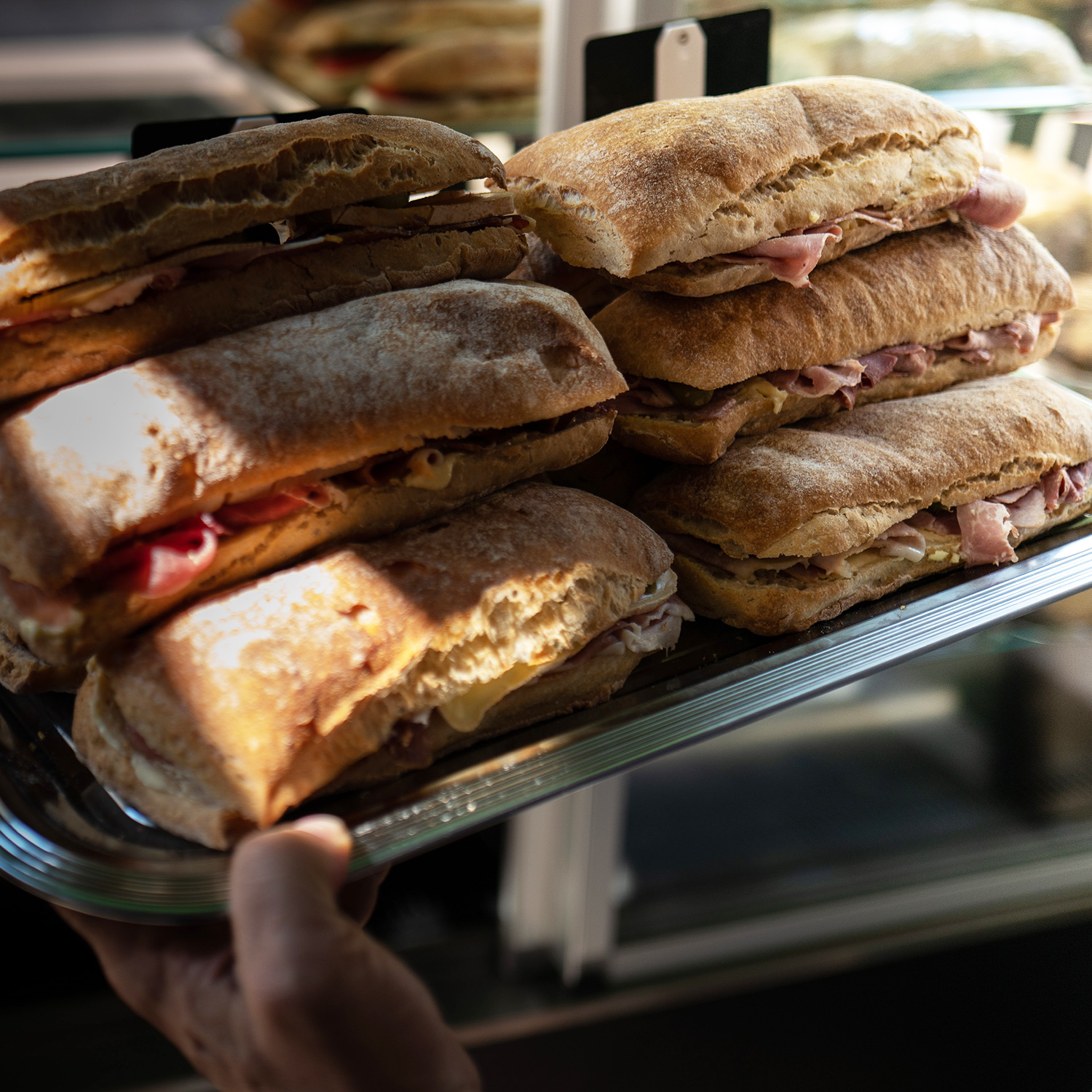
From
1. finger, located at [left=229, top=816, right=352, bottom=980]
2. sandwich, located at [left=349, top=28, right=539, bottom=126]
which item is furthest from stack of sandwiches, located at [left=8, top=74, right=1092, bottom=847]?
sandwich, located at [left=349, top=28, right=539, bottom=126]

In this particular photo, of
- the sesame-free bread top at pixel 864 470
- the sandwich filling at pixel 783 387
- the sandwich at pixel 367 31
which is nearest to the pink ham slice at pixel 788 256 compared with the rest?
the sandwich filling at pixel 783 387

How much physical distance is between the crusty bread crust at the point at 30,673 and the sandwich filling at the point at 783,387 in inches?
35.5

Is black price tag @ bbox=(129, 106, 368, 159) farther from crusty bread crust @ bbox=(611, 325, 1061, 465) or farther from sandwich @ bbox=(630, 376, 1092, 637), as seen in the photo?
sandwich @ bbox=(630, 376, 1092, 637)

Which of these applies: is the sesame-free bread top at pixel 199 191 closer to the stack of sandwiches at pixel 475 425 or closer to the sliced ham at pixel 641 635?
the stack of sandwiches at pixel 475 425

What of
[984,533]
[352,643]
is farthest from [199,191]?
[984,533]

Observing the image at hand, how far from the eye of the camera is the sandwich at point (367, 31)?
344 cm

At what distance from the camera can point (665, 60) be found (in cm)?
185

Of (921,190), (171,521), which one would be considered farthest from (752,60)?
(171,521)

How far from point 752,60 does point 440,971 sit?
2.41m

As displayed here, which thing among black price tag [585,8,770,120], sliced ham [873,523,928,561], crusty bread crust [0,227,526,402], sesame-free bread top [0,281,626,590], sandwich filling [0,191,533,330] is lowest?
sliced ham [873,523,928,561]

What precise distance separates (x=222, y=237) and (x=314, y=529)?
42cm

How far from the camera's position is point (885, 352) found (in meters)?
1.78

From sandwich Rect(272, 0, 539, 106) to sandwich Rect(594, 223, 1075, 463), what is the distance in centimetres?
226

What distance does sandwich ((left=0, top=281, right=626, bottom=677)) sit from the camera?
3.77 ft
